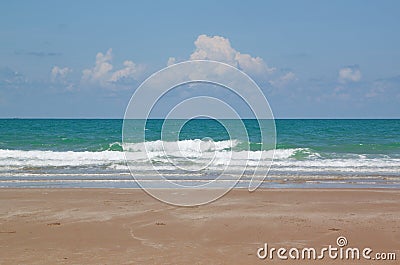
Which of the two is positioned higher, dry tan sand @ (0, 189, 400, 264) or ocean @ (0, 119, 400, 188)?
ocean @ (0, 119, 400, 188)

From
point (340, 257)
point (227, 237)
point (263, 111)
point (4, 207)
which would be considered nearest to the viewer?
point (340, 257)

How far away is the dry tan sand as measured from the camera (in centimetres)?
787

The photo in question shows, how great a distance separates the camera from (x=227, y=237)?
354 inches

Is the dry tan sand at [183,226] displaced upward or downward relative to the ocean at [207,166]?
downward

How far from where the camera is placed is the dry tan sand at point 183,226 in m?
7.87

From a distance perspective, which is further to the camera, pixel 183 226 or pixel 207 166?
pixel 207 166

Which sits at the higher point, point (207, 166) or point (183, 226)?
point (207, 166)

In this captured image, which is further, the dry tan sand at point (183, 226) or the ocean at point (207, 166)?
the ocean at point (207, 166)

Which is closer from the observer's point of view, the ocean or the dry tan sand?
the dry tan sand

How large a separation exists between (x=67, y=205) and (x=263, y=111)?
16.8ft

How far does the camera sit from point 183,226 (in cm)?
992

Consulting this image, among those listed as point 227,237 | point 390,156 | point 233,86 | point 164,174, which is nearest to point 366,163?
point 390,156

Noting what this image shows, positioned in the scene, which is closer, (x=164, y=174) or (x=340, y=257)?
(x=340, y=257)

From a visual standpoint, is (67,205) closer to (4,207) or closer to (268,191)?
(4,207)
